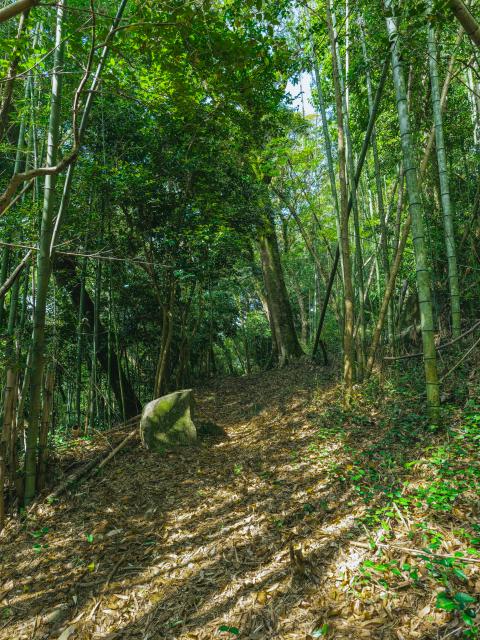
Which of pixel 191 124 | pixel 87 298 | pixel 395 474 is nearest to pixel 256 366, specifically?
pixel 87 298

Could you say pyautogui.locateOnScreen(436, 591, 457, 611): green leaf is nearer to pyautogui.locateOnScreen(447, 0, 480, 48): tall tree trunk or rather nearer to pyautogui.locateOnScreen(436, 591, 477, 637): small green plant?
pyautogui.locateOnScreen(436, 591, 477, 637): small green plant

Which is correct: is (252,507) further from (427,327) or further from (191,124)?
(191,124)

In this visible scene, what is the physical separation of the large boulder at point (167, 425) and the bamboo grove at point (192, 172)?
100 centimetres

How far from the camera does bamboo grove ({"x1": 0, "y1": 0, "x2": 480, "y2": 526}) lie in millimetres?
2930

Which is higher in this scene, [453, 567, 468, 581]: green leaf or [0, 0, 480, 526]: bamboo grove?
[0, 0, 480, 526]: bamboo grove

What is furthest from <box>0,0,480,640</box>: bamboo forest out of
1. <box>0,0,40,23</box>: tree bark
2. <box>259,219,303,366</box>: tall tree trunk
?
<box>259,219,303,366</box>: tall tree trunk

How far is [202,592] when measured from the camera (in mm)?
2121

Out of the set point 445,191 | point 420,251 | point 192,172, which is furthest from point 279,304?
point 420,251

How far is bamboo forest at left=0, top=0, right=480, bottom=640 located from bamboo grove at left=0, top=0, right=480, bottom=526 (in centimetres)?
4

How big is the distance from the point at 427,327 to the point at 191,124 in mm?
3827

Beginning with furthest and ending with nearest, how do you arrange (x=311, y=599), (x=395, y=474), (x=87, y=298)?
(x=87, y=298) → (x=395, y=474) → (x=311, y=599)

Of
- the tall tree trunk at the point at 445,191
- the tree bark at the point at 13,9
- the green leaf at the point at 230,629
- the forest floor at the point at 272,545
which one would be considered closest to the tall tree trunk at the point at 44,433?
the forest floor at the point at 272,545

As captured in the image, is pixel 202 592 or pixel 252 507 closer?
pixel 202 592

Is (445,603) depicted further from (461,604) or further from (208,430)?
(208,430)
